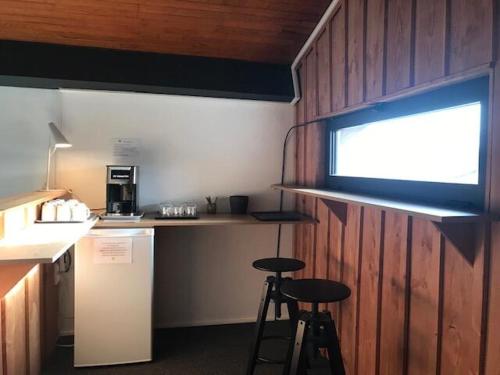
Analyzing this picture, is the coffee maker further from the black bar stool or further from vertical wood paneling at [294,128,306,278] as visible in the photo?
vertical wood paneling at [294,128,306,278]

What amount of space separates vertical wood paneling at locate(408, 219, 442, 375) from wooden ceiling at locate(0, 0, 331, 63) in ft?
5.15

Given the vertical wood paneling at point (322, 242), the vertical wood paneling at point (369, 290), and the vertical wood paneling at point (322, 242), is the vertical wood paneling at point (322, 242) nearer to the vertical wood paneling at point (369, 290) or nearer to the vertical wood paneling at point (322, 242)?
the vertical wood paneling at point (322, 242)

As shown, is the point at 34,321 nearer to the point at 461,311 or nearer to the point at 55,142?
the point at 55,142

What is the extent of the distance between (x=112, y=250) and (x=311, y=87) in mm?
1771

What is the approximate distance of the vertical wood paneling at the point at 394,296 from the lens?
165cm

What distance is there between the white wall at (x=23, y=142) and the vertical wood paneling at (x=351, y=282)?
2235mm

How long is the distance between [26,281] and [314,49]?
2.30 metres

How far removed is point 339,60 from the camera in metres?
2.25

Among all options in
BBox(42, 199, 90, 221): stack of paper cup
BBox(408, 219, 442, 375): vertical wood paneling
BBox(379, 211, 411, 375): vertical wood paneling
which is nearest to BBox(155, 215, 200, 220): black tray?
BBox(42, 199, 90, 221): stack of paper cup

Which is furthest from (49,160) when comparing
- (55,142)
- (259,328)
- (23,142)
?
(259,328)

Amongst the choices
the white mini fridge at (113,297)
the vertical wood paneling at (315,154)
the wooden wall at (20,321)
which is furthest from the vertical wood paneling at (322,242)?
the wooden wall at (20,321)

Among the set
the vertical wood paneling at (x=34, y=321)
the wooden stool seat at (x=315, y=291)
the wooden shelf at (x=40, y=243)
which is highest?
the wooden shelf at (x=40, y=243)

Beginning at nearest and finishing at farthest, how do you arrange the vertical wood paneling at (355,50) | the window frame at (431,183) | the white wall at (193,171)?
the window frame at (431,183) → the vertical wood paneling at (355,50) → the white wall at (193,171)

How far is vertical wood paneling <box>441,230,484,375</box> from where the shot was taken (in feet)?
4.06
